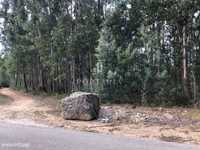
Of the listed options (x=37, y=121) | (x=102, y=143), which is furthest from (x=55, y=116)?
(x=102, y=143)

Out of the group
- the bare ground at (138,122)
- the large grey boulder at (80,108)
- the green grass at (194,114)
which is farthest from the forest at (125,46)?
the large grey boulder at (80,108)

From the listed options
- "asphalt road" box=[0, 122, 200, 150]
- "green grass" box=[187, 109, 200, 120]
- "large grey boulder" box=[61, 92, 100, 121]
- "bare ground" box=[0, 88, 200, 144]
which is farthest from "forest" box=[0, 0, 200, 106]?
"asphalt road" box=[0, 122, 200, 150]

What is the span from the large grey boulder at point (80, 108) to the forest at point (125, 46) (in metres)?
4.63

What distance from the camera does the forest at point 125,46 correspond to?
65.4ft

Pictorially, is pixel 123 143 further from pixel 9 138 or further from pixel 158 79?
pixel 158 79

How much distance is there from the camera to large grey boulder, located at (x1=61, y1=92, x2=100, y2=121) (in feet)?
48.4

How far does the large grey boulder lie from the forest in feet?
15.2

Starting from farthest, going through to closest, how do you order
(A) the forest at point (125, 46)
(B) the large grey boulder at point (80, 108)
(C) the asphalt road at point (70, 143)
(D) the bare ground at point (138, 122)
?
(A) the forest at point (125, 46), (B) the large grey boulder at point (80, 108), (D) the bare ground at point (138, 122), (C) the asphalt road at point (70, 143)

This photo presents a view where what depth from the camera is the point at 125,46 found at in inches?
857

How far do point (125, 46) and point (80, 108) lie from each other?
7894 millimetres

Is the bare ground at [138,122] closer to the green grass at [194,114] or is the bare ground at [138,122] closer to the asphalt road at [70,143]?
the green grass at [194,114]

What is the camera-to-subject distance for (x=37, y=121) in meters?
14.1

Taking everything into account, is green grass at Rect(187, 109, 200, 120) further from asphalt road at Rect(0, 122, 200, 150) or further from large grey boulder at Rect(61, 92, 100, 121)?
asphalt road at Rect(0, 122, 200, 150)

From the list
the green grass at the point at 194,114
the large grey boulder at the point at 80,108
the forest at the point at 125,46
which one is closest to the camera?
the green grass at the point at 194,114
